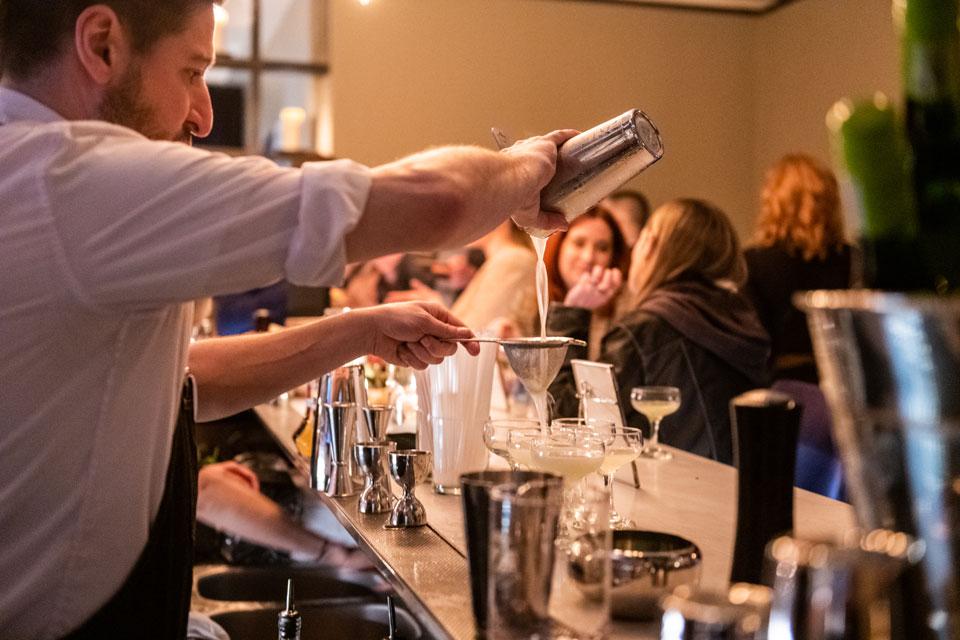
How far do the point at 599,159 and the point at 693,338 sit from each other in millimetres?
1785

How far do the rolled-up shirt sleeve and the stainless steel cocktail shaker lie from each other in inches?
21.8

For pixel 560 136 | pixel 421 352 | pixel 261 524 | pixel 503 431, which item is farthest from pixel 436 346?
pixel 261 524

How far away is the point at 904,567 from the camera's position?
2.69ft

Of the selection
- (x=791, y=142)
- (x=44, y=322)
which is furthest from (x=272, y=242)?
(x=791, y=142)

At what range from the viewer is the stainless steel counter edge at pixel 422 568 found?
1.25m

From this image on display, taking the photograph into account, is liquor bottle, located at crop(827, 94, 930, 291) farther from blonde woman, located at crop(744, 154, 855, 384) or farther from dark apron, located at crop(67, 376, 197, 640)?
blonde woman, located at crop(744, 154, 855, 384)

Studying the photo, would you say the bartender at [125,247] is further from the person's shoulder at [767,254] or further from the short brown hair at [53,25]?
the person's shoulder at [767,254]

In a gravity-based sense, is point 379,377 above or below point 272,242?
below

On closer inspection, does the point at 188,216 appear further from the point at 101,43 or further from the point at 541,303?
the point at 541,303

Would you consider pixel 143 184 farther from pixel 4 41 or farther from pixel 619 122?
pixel 619 122

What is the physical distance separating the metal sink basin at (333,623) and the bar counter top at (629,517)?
0.98 feet

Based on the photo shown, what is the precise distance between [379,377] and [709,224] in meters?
1.19

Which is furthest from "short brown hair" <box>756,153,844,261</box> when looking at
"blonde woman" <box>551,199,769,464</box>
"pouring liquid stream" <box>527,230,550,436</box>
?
"pouring liquid stream" <box>527,230,550,436</box>

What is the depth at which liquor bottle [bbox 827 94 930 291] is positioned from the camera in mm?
820
